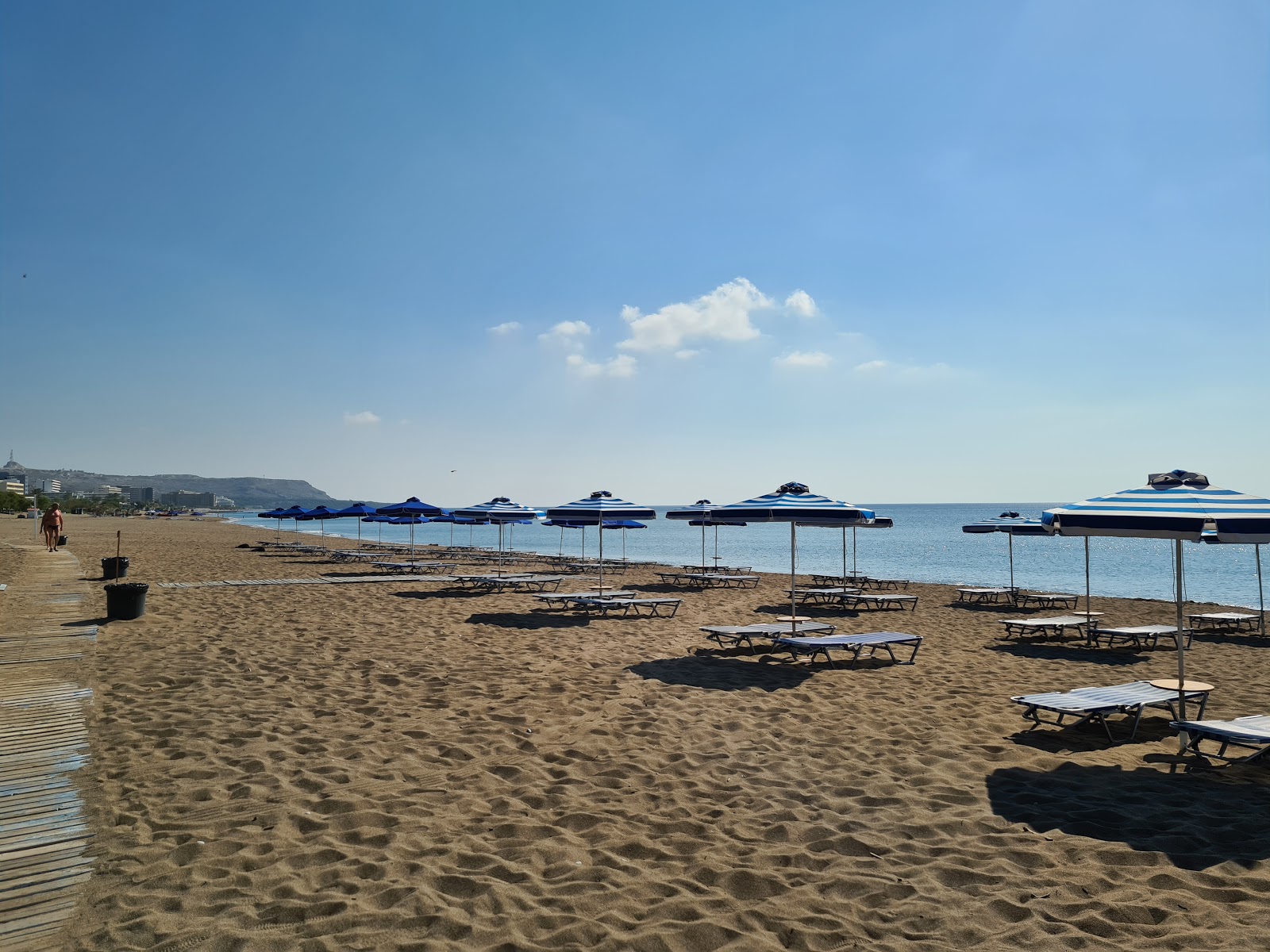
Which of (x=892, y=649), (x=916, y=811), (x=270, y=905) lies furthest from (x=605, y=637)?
(x=270, y=905)

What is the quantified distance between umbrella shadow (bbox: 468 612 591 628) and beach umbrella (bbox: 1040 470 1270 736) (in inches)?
305

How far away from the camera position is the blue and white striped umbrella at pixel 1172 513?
4938 millimetres

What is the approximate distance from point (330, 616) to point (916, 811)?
9.89m

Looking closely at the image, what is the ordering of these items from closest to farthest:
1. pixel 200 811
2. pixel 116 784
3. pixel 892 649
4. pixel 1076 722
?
pixel 200 811 < pixel 116 784 < pixel 1076 722 < pixel 892 649

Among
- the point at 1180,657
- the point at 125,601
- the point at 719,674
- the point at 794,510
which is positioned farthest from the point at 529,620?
the point at 1180,657

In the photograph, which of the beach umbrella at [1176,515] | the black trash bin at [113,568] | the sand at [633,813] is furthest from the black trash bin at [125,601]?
the beach umbrella at [1176,515]

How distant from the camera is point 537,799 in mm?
4617

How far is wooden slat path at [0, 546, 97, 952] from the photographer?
3.14m

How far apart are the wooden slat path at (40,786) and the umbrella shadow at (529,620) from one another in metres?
5.17

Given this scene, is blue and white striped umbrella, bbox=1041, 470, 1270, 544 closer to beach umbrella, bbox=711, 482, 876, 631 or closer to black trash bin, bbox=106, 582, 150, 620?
beach umbrella, bbox=711, 482, 876, 631

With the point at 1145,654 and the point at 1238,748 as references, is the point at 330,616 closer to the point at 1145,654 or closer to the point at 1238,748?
the point at 1238,748

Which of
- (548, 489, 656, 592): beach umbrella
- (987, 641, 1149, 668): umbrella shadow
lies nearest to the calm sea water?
(548, 489, 656, 592): beach umbrella

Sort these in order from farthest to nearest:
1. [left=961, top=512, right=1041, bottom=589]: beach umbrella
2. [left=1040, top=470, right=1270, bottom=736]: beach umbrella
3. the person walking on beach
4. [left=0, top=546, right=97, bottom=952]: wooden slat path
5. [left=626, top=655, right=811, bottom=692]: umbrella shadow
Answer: the person walking on beach, [left=961, top=512, right=1041, bottom=589]: beach umbrella, [left=626, top=655, right=811, bottom=692]: umbrella shadow, [left=1040, top=470, right=1270, bottom=736]: beach umbrella, [left=0, top=546, right=97, bottom=952]: wooden slat path

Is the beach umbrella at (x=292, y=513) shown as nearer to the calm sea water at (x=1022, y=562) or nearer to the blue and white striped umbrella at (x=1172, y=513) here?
the calm sea water at (x=1022, y=562)
